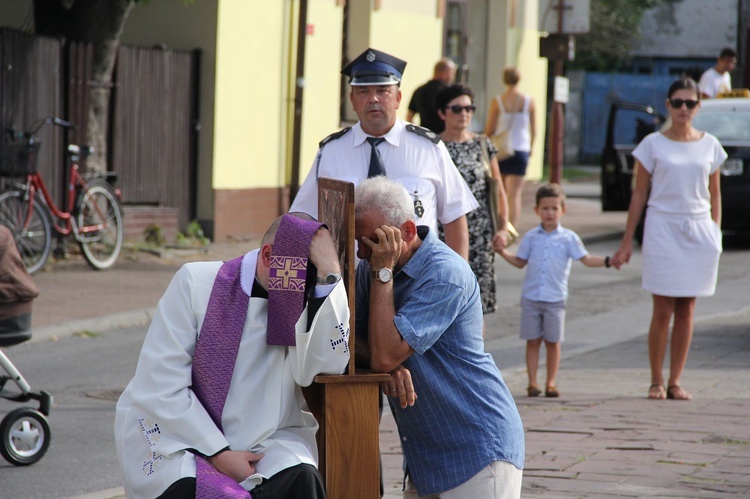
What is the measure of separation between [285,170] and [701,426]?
11.0 metres

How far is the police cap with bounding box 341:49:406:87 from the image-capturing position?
18.7 feet

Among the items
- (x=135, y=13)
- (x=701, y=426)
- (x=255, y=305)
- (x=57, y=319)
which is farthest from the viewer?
(x=135, y=13)

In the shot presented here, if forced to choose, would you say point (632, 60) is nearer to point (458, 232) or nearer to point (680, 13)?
point (680, 13)

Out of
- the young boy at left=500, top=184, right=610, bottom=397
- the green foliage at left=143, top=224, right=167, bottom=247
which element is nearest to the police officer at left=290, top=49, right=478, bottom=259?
the young boy at left=500, top=184, right=610, bottom=397

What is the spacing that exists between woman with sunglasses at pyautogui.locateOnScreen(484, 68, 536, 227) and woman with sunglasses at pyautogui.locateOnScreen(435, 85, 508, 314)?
878 cm

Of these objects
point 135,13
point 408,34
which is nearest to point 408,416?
point 135,13

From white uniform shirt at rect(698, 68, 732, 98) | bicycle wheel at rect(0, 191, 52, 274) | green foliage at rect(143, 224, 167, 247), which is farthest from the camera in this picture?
white uniform shirt at rect(698, 68, 732, 98)

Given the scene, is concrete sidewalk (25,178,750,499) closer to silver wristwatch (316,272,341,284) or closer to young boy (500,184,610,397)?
young boy (500,184,610,397)

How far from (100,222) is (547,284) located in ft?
21.8

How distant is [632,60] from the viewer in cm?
4475

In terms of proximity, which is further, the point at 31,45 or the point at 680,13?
the point at 680,13

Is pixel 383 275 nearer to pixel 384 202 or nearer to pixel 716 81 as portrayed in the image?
pixel 384 202

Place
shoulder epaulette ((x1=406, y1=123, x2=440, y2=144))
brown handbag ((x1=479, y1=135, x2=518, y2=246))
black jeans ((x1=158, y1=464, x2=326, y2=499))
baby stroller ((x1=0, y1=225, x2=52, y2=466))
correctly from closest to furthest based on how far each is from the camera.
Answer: black jeans ((x1=158, y1=464, x2=326, y2=499)) → shoulder epaulette ((x1=406, y1=123, x2=440, y2=144)) → baby stroller ((x1=0, y1=225, x2=52, y2=466)) → brown handbag ((x1=479, y1=135, x2=518, y2=246))

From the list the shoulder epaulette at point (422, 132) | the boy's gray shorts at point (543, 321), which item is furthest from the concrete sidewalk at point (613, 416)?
the shoulder epaulette at point (422, 132)
